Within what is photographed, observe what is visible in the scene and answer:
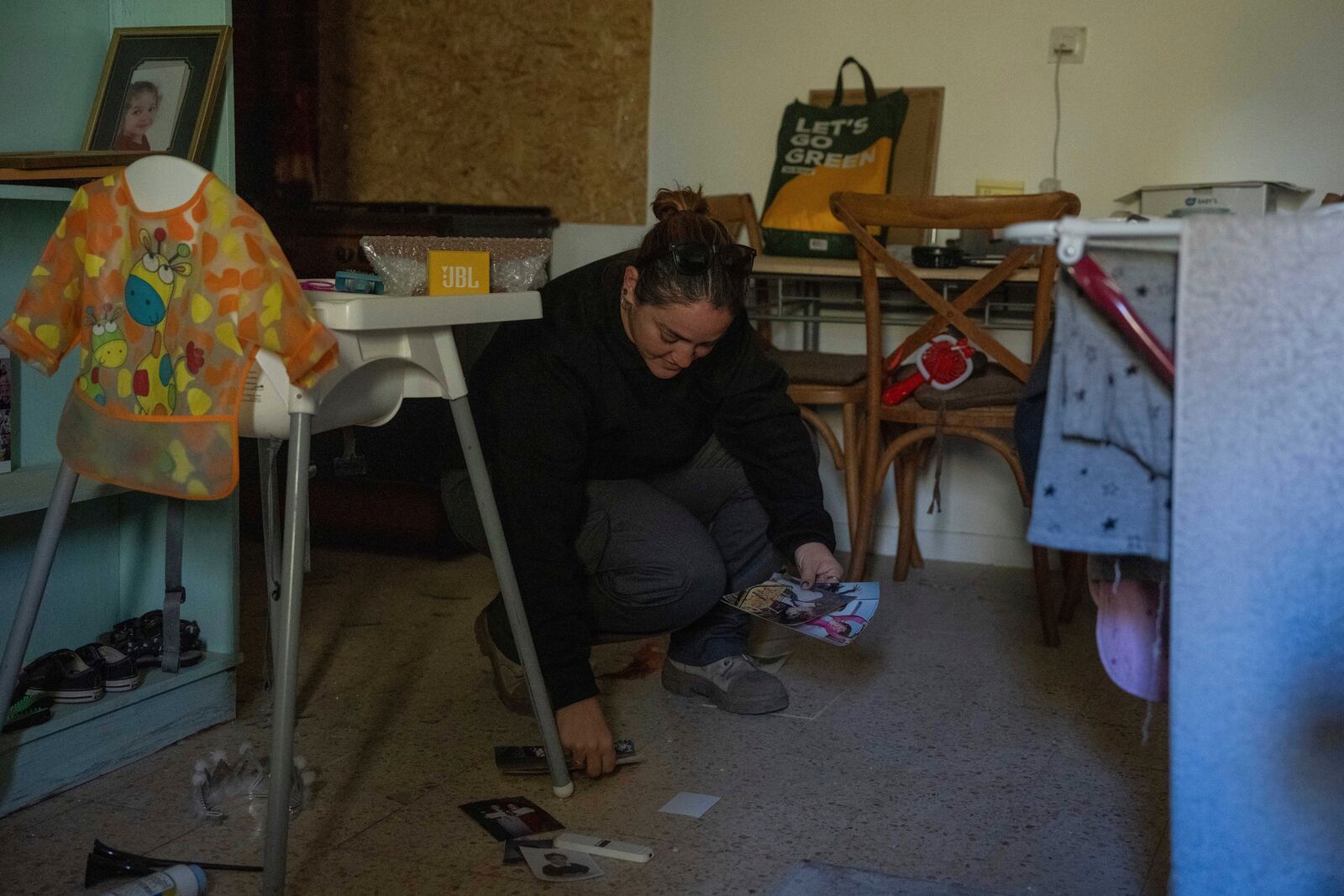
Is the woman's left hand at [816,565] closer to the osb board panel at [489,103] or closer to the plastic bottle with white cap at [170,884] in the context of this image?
the plastic bottle with white cap at [170,884]

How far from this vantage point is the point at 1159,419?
3.23 feet

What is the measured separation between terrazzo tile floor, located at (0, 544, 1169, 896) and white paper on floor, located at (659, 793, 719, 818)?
0.06ft

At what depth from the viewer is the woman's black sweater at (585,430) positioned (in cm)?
186

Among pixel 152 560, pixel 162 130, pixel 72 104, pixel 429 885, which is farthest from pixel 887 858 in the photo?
pixel 72 104

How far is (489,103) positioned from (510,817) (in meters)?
2.50

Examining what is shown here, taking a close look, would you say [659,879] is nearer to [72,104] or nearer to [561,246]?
[72,104]

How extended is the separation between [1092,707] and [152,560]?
1622 millimetres

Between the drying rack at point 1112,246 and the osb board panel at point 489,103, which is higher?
the osb board panel at point 489,103

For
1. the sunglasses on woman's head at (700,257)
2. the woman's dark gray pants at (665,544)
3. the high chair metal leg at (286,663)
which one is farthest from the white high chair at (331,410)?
the woman's dark gray pants at (665,544)

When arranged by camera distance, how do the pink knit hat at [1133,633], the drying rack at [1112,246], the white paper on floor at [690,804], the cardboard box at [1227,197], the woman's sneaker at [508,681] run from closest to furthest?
the drying rack at [1112,246]
the pink knit hat at [1133,633]
the white paper on floor at [690,804]
the woman's sneaker at [508,681]
the cardboard box at [1227,197]

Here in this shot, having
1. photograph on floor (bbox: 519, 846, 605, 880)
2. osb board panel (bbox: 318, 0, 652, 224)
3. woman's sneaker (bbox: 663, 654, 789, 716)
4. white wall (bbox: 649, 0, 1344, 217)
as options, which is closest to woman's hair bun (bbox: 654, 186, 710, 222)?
woman's sneaker (bbox: 663, 654, 789, 716)

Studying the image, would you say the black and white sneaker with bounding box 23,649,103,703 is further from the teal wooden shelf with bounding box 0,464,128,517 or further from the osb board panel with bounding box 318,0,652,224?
the osb board panel with bounding box 318,0,652,224

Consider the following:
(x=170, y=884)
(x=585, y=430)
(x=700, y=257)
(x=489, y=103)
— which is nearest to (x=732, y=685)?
(x=585, y=430)

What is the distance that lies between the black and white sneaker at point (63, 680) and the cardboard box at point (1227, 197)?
223 cm
